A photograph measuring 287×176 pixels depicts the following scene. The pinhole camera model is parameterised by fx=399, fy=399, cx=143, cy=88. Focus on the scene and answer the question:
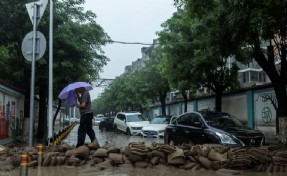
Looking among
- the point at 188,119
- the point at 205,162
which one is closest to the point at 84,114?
the point at 205,162

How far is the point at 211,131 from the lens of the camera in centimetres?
1150

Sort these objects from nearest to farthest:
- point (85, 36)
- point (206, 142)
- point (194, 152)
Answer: point (194, 152), point (206, 142), point (85, 36)

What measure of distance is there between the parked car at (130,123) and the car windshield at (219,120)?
54.5 ft

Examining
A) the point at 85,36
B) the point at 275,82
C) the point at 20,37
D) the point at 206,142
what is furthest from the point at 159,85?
the point at 206,142

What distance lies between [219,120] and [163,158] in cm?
406

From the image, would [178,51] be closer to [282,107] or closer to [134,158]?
[282,107]

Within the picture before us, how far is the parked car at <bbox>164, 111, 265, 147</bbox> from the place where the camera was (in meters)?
10.9

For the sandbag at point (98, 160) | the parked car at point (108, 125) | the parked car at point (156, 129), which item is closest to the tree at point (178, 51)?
the parked car at point (156, 129)

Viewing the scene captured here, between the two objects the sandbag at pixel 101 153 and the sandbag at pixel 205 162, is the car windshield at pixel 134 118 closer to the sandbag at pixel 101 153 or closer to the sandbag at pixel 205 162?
the sandbag at pixel 101 153

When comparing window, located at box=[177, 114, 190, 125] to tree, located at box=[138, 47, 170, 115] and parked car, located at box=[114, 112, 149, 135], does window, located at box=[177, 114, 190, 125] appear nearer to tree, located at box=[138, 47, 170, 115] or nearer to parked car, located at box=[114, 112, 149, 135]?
parked car, located at box=[114, 112, 149, 135]

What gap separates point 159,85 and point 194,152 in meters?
30.8

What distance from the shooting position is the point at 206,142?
11.7 meters

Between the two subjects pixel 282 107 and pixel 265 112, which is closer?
pixel 282 107

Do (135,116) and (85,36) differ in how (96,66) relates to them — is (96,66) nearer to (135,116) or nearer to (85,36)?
(85,36)
